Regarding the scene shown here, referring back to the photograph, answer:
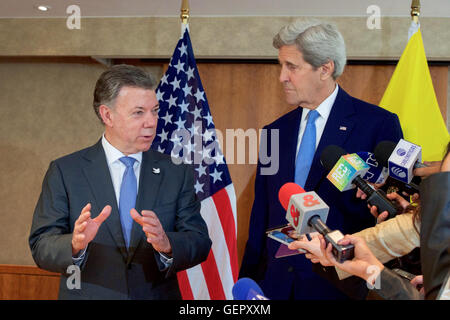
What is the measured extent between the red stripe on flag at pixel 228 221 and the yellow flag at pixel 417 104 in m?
1.19

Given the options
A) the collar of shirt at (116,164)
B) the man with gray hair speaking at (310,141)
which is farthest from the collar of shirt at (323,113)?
the collar of shirt at (116,164)

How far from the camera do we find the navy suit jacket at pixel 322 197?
1884 millimetres

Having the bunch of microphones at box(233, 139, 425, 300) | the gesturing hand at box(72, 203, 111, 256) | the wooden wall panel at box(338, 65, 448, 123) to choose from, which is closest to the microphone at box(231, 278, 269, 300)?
the bunch of microphones at box(233, 139, 425, 300)

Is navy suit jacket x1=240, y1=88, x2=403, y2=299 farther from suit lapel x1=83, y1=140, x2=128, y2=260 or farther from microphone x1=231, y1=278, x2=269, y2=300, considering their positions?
microphone x1=231, y1=278, x2=269, y2=300

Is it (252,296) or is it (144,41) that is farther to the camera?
(144,41)

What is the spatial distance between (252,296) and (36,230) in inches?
40.8

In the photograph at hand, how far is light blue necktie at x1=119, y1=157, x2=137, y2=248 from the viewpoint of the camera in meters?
1.81

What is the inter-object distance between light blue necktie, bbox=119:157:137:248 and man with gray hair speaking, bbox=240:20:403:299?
58 centimetres

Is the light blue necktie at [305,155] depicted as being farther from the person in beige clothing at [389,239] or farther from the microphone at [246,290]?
the microphone at [246,290]

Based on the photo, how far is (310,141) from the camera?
2.02 meters

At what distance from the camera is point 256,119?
3994 millimetres
